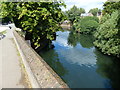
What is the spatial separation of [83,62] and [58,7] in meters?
8.07

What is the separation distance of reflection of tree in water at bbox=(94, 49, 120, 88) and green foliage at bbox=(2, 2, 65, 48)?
761 cm

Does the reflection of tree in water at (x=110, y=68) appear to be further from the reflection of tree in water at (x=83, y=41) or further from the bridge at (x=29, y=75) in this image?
Answer: the reflection of tree in water at (x=83, y=41)

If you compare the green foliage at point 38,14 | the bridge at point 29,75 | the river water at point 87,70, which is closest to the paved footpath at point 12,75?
the bridge at point 29,75

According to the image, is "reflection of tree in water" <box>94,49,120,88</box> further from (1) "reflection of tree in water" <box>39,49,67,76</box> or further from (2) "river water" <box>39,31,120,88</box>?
(1) "reflection of tree in water" <box>39,49,67,76</box>

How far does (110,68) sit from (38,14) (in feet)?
36.2

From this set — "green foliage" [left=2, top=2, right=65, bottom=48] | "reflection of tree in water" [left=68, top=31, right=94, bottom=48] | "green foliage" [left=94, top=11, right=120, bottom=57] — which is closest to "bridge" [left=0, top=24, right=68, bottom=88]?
"green foliage" [left=2, top=2, right=65, bottom=48]

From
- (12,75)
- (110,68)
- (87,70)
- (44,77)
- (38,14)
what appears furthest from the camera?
(110,68)

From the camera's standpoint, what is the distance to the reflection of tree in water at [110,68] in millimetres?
14352

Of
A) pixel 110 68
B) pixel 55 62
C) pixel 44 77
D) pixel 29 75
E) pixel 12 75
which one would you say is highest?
pixel 44 77

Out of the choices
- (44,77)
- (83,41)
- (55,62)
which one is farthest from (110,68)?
(83,41)

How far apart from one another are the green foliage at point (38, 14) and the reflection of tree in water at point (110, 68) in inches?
299

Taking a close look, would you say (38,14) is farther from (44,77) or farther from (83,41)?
(83,41)

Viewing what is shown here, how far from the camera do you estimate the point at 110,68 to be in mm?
17578

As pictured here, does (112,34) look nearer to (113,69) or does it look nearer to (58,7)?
(113,69)
